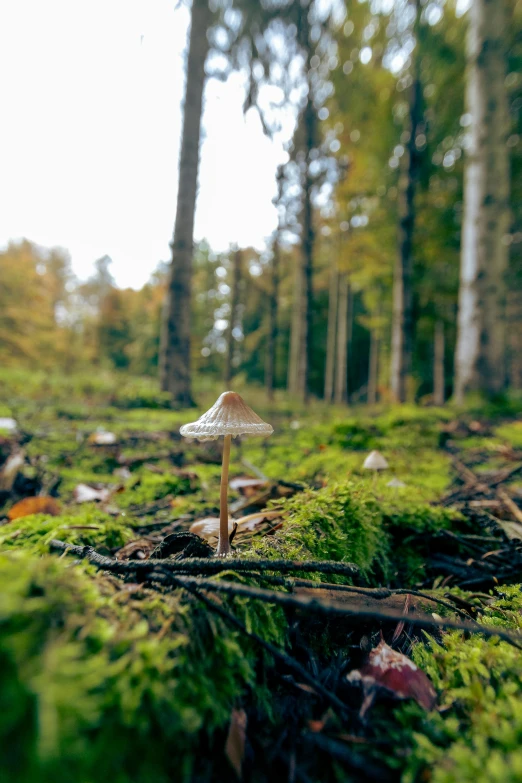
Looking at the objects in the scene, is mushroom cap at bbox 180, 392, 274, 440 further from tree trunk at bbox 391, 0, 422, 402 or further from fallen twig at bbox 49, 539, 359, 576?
tree trunk at bbox 391, 0, 422, 402

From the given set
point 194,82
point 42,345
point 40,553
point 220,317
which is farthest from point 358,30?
point 220,317

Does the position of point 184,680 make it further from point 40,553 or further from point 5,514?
point 5,514

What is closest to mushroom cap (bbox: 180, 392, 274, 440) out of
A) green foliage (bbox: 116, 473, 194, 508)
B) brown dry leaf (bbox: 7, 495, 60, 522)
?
brown dry leaf (bbox: 7, 495, 60, 522)

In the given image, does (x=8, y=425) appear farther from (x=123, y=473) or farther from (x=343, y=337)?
(x=343, y=337)

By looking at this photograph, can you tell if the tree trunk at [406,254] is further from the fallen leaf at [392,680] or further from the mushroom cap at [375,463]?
the fallen leaf at [392,680]

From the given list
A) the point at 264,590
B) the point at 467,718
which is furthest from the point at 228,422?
the point at 467,718
